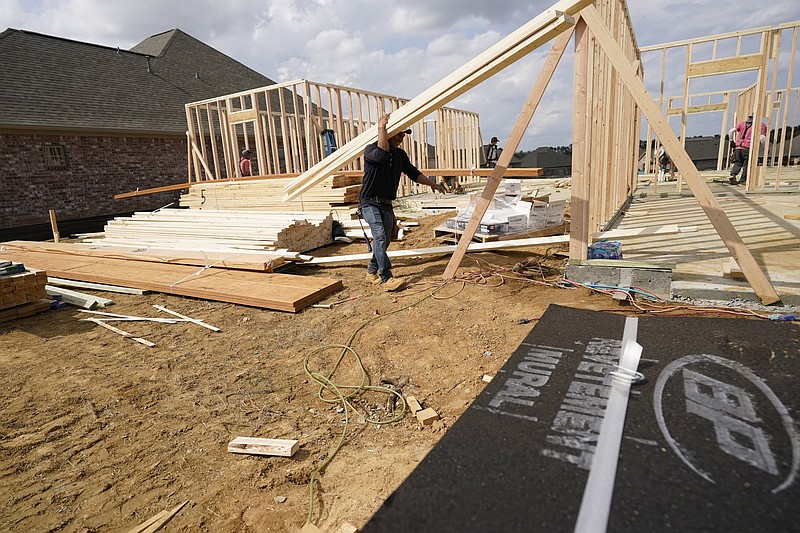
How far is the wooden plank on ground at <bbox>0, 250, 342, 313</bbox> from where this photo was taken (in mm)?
5301

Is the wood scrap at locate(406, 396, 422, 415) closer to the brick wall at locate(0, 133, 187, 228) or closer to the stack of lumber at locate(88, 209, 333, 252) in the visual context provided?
the stack of lumber at locate(88, 209, 333, 252)

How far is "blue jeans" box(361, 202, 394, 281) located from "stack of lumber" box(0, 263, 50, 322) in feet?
13.7

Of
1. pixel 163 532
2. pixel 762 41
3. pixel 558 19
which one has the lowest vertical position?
pixel 163 532

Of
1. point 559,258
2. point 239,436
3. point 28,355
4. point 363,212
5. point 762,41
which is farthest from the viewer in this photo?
point 762,41

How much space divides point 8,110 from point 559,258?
58.1 feet

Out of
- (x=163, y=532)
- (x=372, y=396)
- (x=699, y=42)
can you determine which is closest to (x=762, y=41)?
(x=699, y=42)

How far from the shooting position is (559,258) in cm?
629

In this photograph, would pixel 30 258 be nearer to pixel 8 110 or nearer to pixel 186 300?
pixel 186 300

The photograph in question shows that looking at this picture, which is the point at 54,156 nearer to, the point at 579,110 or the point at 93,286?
the point at 93,286

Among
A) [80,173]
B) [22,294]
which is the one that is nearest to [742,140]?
[22,294]

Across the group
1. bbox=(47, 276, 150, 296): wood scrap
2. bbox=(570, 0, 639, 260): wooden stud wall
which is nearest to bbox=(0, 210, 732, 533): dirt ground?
bbox=(47, 276, 150, 296): wood scrap

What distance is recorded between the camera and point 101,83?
18031 mm

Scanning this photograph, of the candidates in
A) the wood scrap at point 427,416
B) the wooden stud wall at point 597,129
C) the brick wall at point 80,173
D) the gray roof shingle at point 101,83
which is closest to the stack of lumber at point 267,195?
the wooden stud wall at point 597,129

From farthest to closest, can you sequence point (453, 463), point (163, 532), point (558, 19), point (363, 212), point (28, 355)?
point (363, 212) < point (28, 355) < point (558, 19) < point (163, 532) < point (453, 463)
